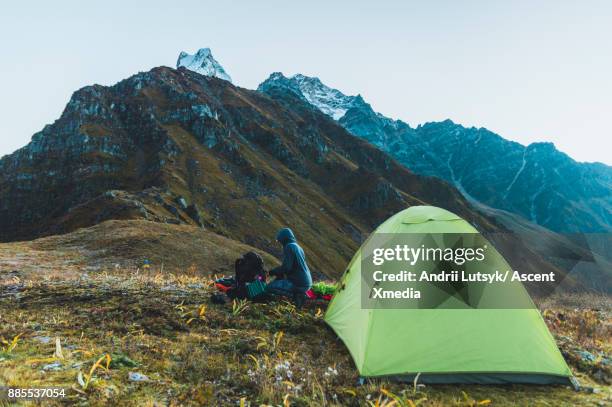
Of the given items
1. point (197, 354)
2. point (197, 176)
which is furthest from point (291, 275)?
point (197, 176)

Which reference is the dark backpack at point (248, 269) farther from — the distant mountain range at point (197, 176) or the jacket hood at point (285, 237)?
the distant mountain range at point (197, 176)

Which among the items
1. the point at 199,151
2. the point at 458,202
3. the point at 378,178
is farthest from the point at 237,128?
the point at 458,202

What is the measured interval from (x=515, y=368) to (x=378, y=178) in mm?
167814

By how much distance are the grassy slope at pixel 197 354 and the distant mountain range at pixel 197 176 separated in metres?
55.9

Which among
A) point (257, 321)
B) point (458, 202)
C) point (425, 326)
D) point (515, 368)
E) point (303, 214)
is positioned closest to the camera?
point (515, 368)

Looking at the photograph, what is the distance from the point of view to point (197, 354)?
718 cm

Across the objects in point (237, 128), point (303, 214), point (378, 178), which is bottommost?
point (303, 214)

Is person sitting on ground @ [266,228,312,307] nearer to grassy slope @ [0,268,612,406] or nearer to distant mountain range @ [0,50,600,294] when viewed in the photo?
grassy slope @ [0,268,612,406]

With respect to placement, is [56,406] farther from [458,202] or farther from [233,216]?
[458,202]

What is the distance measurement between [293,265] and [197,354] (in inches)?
168

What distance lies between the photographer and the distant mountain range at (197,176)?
104 m

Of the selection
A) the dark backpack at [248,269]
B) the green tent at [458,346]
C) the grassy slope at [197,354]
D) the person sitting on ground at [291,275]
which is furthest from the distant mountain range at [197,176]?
the green tent at [458,346]

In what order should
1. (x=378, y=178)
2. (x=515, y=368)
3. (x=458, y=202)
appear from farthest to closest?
(x=458, y=202)
(x=378, y=178)
(x=515, y=368)

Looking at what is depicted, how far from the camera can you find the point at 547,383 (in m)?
6.89
